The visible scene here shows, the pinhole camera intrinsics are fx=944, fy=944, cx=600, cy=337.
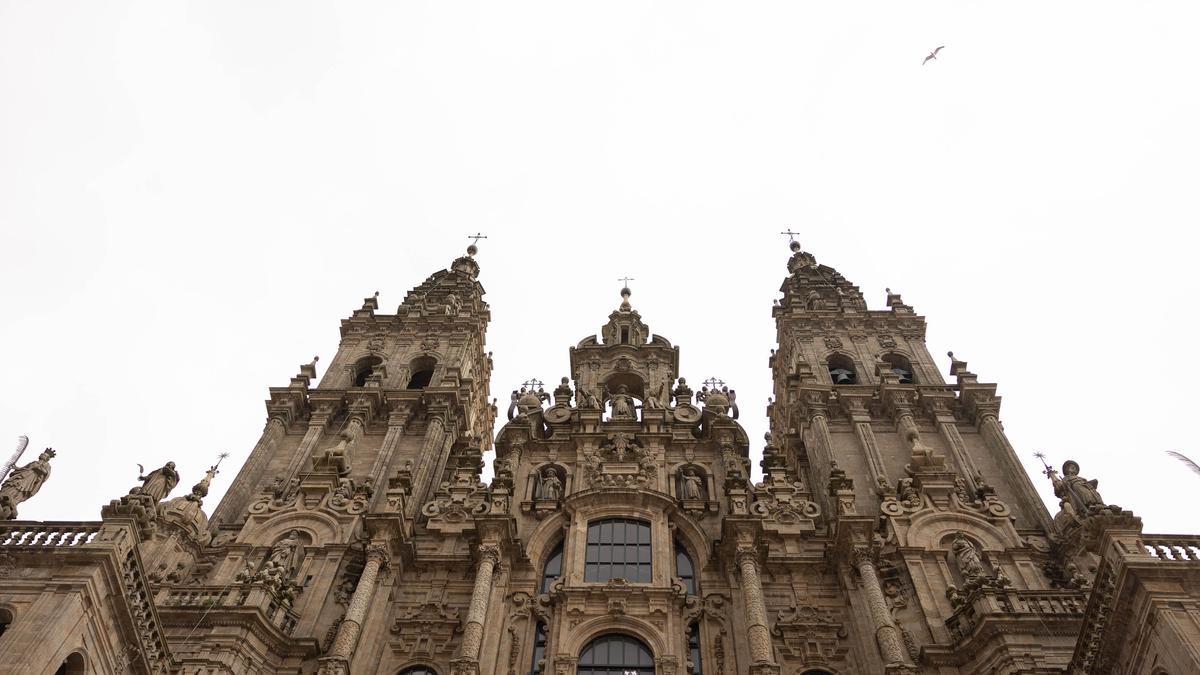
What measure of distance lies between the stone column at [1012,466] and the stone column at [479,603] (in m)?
13.1

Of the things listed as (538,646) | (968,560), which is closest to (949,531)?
(968,560)

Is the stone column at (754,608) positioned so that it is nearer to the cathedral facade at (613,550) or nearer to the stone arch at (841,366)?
the cathedral facade at (613,550)

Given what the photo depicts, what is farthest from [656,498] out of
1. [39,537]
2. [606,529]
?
[39,537]

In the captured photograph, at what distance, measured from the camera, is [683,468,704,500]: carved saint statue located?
2473 cm

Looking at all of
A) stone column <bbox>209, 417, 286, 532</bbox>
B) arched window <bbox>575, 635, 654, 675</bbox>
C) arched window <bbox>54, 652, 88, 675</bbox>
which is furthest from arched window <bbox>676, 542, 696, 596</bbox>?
arched window <bbox>54, 652, 88, 675</bbox>

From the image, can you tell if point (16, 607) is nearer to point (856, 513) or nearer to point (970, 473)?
point (856, 513)

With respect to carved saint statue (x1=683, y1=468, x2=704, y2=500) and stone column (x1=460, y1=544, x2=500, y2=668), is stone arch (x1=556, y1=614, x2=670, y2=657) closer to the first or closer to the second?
stone column (x1=460, y1=544, x2=500, y2=668)

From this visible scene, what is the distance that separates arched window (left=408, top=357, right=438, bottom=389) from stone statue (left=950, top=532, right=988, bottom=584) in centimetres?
1853

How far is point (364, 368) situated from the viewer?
3281 cm

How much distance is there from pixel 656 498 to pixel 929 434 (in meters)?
8.83

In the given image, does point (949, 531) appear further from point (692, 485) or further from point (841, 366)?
point (841, 366)

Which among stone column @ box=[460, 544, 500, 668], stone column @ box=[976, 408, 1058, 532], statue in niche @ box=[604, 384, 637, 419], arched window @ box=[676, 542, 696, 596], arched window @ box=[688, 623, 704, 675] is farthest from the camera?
statue in niche @ box=[604, 384, 637, 419]

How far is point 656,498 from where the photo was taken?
920 inches

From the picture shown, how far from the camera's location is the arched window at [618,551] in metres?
21.8
